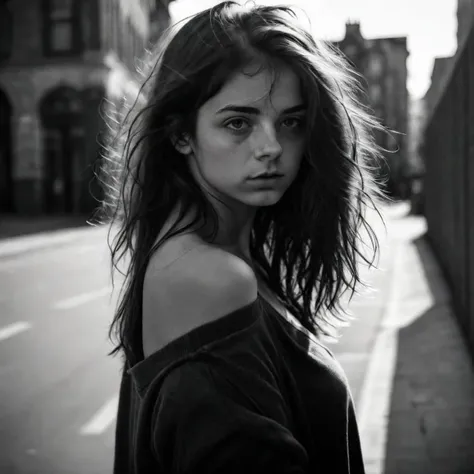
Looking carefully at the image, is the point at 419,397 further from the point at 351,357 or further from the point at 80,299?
the point at 80,299

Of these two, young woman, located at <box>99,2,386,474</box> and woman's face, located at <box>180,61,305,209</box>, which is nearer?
young woman, located at <box>99,2,386,474</box>

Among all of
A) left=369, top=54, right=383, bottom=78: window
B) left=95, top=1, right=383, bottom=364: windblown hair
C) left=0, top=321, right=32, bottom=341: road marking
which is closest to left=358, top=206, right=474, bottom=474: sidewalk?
left=95, top=1, right=383, bottom=364: windblown hair

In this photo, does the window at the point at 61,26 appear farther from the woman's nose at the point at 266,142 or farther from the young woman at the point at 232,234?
the woman's nose at the point at 266,142

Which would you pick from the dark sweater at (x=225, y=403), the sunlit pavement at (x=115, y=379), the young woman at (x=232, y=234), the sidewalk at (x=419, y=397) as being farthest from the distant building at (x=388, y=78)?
the dark sweater at (x=225, y=403)

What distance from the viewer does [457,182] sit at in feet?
22.1

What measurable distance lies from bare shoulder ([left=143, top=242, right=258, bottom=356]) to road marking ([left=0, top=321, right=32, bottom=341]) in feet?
21.1

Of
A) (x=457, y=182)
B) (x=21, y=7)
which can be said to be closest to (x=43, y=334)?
(x=457, y=182)

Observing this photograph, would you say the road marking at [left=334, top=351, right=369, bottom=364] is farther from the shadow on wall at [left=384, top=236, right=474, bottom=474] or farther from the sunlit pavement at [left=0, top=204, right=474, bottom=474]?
the shadow on wall at [left=384, top=236, right=474, bottom=474]

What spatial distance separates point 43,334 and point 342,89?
21.2 ft

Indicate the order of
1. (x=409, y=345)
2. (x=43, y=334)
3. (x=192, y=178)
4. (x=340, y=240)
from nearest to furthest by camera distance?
(x=192, y=178)
(x=340, y=240)
(x=409, y=345)
(x=43, y=334)

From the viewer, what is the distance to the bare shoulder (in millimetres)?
1121

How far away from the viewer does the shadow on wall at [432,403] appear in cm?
364

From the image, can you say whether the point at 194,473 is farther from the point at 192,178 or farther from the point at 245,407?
the point at 192,178

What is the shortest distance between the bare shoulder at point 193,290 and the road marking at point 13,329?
21.1 ft
